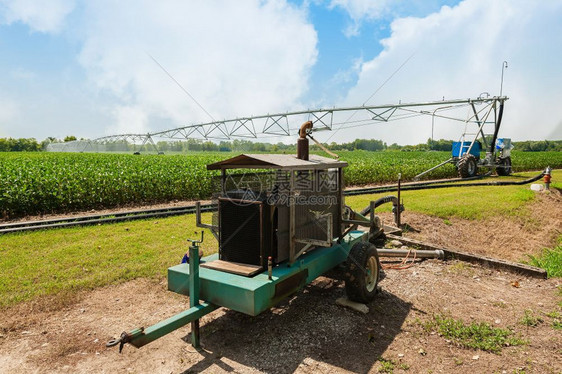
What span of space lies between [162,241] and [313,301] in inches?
173

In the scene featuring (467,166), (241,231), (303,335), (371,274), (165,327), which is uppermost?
(467,166)

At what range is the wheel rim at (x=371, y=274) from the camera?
5.12 metres

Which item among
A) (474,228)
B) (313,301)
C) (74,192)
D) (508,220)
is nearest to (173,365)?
(313,301)

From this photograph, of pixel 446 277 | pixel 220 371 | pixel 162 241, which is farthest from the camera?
pixel 162 241

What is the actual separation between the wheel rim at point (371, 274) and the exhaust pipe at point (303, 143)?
6.16ft

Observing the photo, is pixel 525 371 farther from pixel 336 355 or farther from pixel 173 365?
pixel 173 365

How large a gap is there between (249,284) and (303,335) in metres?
1.10

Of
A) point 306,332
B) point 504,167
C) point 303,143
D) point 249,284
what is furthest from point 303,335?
point 504,167

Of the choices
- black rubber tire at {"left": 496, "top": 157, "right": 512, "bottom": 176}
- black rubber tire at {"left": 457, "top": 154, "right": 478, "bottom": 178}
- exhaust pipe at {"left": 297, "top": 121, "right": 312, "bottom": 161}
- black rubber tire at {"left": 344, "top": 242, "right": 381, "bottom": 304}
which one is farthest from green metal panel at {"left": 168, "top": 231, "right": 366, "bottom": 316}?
black rubber tire at {"left": 496, "top": 157, "right": 512, "bottom": 176}

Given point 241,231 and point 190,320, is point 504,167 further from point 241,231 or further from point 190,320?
point 190,320

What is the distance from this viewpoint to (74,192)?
11570 millimetres

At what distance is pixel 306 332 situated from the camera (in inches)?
167

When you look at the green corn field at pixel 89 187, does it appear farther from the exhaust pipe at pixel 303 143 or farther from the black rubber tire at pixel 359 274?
the black rubber tire at pixel 359 274

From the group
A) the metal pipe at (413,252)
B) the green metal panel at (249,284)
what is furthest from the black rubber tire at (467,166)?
the green metal panel at (249,284)
